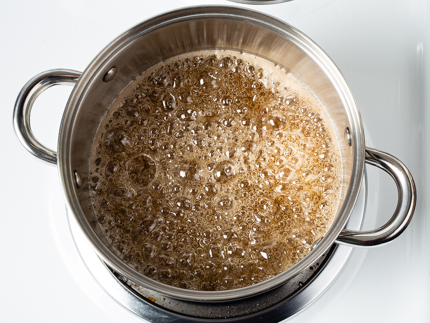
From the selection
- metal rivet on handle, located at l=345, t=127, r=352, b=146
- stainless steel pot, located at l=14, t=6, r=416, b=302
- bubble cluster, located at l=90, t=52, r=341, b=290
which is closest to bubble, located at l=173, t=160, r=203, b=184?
bubble cluster, located at l=90, t=52, r=341, b=290

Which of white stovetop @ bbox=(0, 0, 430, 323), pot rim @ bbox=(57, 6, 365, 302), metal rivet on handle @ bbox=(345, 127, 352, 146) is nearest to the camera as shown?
pot rim @ bbox=(57, 6, 365, 302)

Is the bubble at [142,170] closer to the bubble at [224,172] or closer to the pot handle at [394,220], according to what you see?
the bubble at [224,172]

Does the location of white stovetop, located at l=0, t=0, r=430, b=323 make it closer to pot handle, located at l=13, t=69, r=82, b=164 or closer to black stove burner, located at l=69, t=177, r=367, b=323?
black stove burner, located at l=69, t=177, r=367, b=323

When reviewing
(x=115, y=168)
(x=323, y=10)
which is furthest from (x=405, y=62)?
(x=115, y=168)

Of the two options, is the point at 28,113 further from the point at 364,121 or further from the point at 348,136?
the point at 364,121

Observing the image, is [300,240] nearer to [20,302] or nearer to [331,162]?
[331,162]

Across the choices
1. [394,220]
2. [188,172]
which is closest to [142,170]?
[188,172]

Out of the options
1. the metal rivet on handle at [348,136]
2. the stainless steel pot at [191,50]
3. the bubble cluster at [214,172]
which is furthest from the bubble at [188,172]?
the metal rivet on handle at [348,136]
